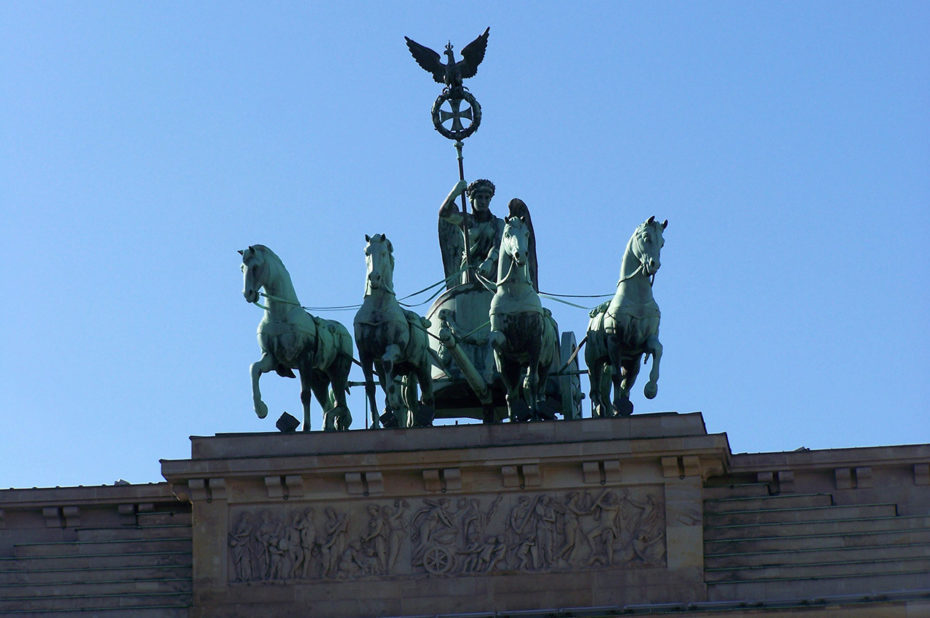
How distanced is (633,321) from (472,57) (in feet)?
26.5

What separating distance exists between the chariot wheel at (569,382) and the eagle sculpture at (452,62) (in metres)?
4.55

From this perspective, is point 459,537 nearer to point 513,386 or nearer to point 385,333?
point 513,386

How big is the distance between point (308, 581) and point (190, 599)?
1.74m

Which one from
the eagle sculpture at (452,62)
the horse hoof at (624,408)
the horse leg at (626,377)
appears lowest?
the horse hoof at (624,408)

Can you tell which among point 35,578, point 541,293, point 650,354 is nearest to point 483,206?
point 541,293

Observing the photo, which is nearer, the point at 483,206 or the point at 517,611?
the point at 517,611

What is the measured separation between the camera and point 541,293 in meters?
50.3

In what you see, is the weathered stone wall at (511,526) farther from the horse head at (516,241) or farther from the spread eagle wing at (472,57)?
the spread eagle wing at (472,57)

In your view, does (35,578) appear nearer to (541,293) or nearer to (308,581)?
(308,581)

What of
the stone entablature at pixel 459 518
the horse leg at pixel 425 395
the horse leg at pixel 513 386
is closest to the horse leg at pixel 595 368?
the horse leg at pixel 513 386

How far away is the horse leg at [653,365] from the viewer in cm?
4706

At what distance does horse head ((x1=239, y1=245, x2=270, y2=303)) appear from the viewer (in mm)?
48031

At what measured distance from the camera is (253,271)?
48156 millimetres

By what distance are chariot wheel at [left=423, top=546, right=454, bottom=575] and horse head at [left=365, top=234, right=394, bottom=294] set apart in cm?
407
